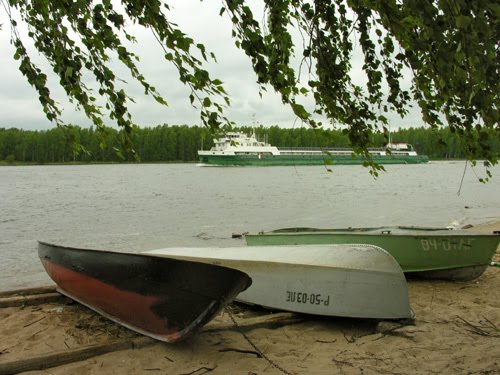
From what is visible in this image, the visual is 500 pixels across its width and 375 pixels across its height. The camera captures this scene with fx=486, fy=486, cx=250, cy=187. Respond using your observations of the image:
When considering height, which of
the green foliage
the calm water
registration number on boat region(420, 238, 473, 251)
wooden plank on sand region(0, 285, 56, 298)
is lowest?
the calm water

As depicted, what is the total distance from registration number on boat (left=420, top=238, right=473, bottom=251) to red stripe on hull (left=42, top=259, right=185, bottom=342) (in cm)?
441

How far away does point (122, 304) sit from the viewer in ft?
17.5

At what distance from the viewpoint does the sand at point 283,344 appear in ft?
14.6

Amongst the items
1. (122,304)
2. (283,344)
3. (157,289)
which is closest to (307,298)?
(283,344)

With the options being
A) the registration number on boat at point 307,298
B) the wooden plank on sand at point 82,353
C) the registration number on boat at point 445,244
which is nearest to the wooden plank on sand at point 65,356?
the wooden plank on sand at point 82,353

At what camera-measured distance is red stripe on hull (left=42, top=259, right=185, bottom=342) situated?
495 cm

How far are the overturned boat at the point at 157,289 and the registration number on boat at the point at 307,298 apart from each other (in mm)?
1389

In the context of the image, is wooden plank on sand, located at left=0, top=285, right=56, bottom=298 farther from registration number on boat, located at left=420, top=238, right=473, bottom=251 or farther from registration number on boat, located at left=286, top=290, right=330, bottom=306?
registration number on boat, located at left=420, top=238, right=473, bottom=251

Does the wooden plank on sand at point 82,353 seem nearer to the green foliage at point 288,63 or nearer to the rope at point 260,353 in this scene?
the rope at point 260,353

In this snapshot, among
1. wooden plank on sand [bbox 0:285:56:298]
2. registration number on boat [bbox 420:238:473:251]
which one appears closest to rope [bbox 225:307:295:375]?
wooden plank on sand [bbox 0:285:56:298]

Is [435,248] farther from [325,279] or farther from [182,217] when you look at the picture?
[182,217]

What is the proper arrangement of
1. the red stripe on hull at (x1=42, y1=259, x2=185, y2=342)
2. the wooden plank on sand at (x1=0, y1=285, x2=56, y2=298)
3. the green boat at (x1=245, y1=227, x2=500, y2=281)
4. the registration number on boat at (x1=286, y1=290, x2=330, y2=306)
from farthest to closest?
the green boat at (x1=245, y1=227, x2=500, y2=281) → the wooden plank on sand at (x1=0, y1=285, x2=56, y2=298) → the registration number on boat at (x1=286, y1=290, x2=330, y2=306) → the red stripe on hull at (x1=42, y1=259, x2=185, y2=342)

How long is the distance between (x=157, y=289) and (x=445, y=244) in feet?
15.7

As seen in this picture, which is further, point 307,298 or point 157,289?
point 307,298
